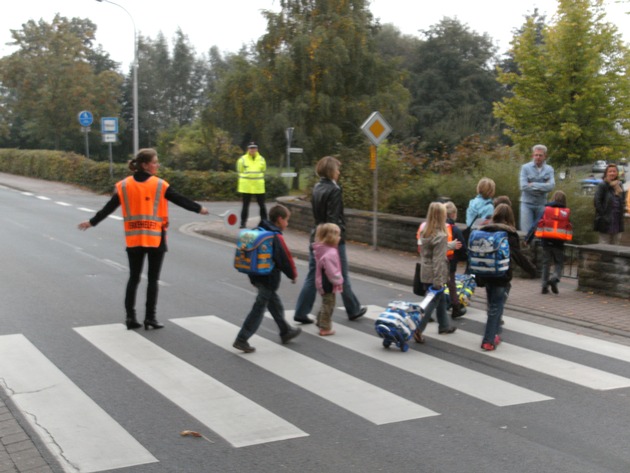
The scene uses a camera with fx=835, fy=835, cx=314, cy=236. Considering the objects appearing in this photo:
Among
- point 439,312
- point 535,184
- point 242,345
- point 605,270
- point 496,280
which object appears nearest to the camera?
point 242,345

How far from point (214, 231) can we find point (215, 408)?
12.3 m

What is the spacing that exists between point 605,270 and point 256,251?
559 cm

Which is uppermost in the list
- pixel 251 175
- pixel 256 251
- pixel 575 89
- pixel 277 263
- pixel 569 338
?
pixel 575 89

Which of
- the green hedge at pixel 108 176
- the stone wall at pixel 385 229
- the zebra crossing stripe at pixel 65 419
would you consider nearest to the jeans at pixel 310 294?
the zebra crossing stripe at pixel 65 419

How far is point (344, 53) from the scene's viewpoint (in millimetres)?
32812

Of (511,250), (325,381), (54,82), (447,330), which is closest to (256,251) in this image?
(325,381)

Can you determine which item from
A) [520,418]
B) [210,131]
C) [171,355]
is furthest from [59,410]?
[210,131]

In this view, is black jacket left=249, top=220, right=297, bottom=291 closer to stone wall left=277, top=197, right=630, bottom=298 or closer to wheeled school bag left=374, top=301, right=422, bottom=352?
wheeled school bag left=374, top=301, right=422, bottom=352

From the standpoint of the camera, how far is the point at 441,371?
729 centimetres

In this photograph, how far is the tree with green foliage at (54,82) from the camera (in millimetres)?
51938

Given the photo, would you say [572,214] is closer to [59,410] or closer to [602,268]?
[602,268]

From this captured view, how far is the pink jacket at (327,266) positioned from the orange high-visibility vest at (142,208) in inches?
66.2

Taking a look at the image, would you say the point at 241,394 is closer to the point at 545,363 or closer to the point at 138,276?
the point at 138,276

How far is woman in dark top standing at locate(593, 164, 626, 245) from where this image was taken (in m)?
12.1
